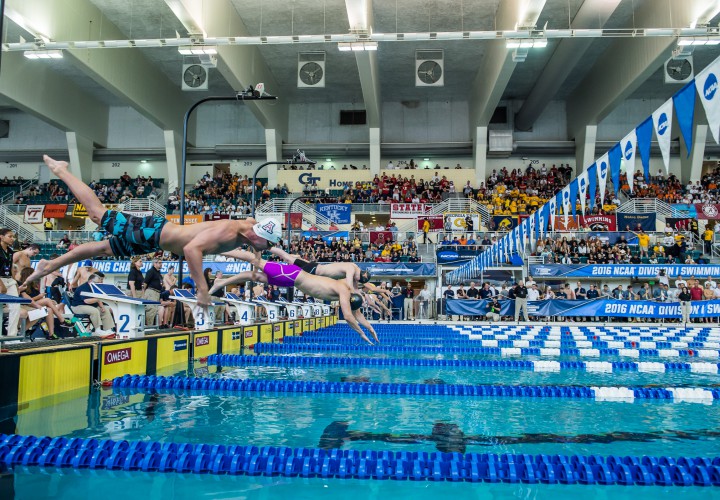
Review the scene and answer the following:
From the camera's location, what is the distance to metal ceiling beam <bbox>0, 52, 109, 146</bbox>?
2114cm

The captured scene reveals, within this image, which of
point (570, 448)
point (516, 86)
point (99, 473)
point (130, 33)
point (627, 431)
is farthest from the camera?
point (516, 86)

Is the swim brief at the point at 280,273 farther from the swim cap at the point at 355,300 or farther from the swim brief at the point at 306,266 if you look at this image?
the swim cap at the point at 355,300

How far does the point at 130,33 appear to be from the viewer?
21.3m

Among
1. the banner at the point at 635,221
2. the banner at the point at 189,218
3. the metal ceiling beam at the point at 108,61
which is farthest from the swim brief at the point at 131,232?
the banner at the point at 635,221

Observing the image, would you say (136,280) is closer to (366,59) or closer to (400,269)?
(366,59)

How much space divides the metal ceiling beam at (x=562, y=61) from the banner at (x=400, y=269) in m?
9.43

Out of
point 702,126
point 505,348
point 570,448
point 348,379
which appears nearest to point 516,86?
point 702,126

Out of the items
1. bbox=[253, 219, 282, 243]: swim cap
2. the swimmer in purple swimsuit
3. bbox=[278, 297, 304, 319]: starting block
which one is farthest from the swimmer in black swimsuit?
bbox=[278, 297, 304, 319]: starting block

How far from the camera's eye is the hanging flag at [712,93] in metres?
5.54

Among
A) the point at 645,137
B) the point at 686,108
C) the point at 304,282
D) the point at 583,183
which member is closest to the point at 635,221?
the point at 583,183

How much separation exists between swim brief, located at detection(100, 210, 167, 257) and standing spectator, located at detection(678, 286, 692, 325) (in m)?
15.1

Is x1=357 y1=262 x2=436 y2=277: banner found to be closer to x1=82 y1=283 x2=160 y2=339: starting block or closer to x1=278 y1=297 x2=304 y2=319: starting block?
x1=278 y1=297 x2=304 y2=319: starting block

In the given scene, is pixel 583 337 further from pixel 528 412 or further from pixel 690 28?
pixel 690 28

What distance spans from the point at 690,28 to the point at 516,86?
1216 cm
